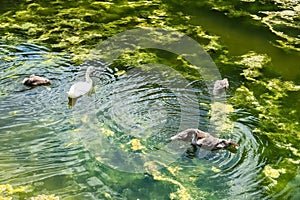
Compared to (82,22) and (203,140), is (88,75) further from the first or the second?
(82,22)

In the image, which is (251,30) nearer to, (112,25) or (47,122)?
(112,25)

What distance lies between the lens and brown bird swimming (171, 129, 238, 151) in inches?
127

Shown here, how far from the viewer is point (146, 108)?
378cm

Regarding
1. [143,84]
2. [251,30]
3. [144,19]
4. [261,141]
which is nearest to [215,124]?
[261,141]

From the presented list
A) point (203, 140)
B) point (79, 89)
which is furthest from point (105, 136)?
point (203, 140)

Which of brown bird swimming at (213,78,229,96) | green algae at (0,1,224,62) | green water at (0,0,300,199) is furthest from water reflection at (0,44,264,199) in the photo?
green algae at (0,1,224,62)

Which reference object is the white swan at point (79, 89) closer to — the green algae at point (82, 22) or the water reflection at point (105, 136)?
the water reflection at point (105, 136)

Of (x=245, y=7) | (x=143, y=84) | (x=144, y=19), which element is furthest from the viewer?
(x=245, y=7)

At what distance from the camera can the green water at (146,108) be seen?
295 centimetres

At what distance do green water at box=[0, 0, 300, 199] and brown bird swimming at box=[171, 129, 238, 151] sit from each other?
7 cm

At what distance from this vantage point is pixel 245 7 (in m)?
6.29

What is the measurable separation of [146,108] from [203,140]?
749 millimetres

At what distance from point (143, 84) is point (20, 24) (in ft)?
7.59

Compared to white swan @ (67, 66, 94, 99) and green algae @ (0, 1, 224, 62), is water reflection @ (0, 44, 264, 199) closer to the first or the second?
white swan @ (67, 66, 94, 99)
